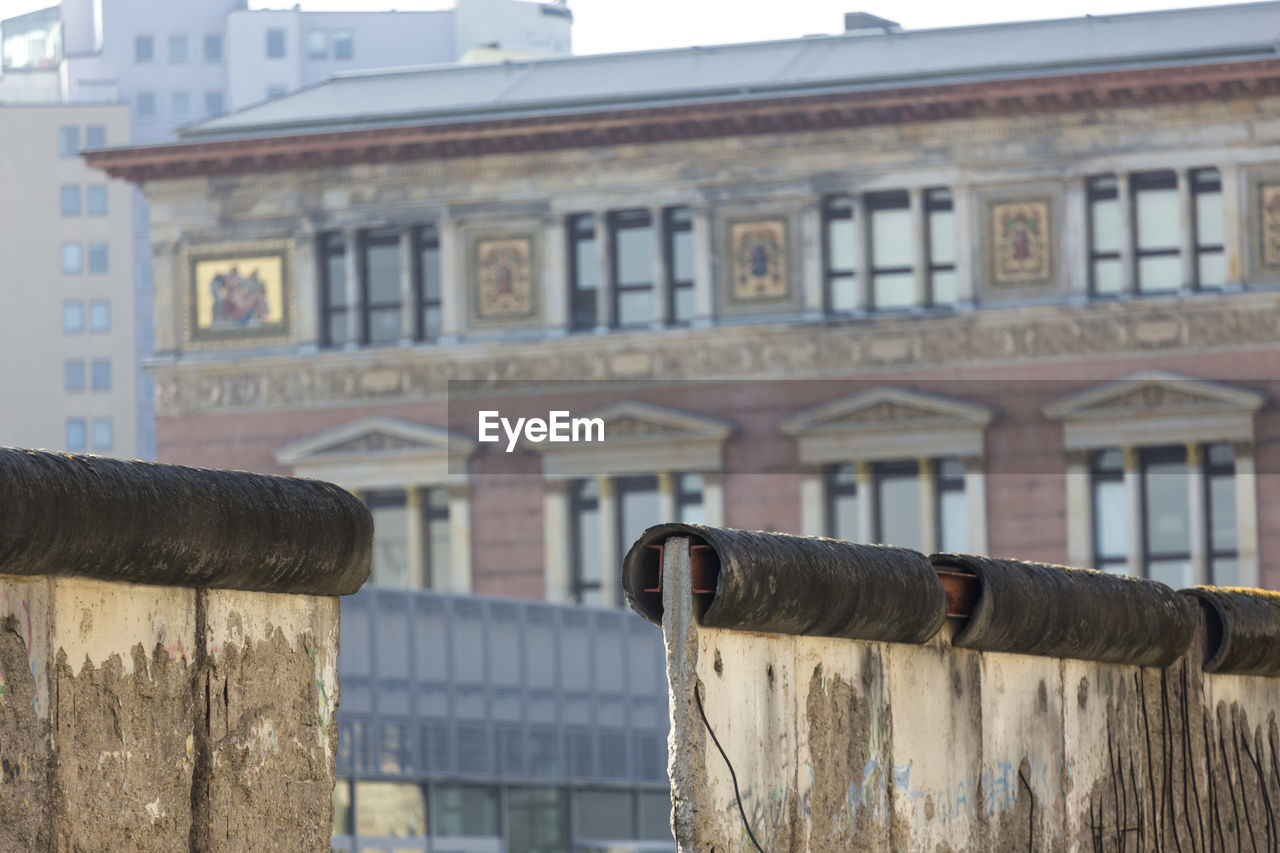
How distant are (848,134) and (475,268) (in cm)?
683

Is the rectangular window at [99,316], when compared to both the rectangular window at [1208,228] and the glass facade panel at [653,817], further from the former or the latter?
the glass facade panel at [653,817]

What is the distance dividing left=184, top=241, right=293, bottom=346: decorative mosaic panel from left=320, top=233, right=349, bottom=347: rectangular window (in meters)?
0.60

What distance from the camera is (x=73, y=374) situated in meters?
116

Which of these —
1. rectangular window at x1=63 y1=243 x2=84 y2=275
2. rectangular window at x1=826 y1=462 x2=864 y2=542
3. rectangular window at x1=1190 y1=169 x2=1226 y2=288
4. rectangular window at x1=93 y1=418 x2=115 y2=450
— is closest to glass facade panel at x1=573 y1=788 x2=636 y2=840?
rectangular window at x1=826 y1=462 x2=864 y2=542

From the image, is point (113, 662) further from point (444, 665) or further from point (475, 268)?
point (475, 268)

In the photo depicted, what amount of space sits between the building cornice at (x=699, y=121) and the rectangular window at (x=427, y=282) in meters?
1.40

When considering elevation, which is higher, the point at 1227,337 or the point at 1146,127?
the point at 1146,127

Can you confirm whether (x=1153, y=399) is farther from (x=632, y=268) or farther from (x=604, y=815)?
(x=604, y=815)

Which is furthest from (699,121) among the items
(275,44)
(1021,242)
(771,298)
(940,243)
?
(275,44)

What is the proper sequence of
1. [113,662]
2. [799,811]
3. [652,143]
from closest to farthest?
[113,662] < [799,811] < [652,143]

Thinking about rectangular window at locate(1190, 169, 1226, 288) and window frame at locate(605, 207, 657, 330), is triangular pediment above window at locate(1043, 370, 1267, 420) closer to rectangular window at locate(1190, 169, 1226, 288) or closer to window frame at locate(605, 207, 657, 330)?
rectangular window at locate(1190, 169, 1226, 288)

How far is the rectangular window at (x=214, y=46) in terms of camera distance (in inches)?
5005

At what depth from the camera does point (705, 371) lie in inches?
1802

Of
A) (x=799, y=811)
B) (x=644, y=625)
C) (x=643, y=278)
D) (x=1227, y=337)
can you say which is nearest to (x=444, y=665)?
(x=644, y=625)
